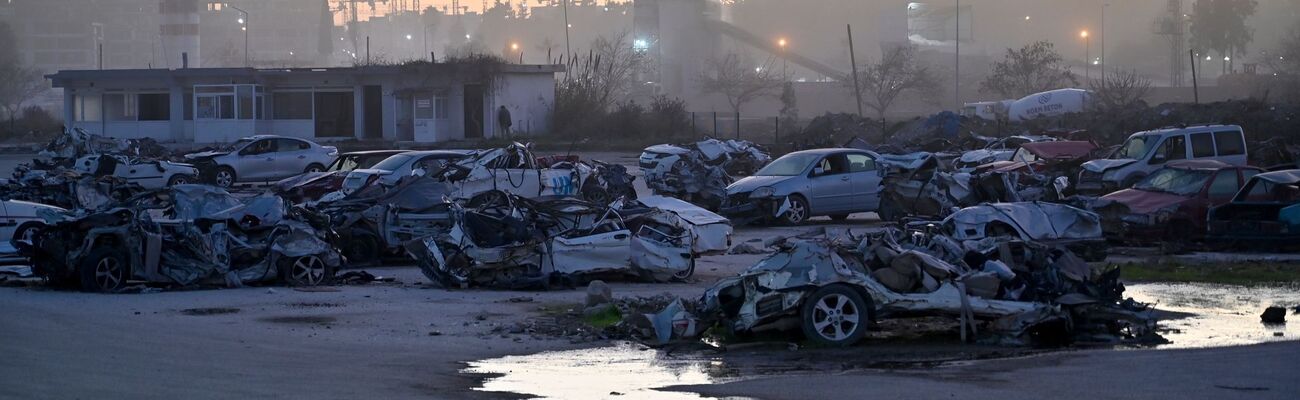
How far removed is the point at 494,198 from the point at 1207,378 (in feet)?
29.8

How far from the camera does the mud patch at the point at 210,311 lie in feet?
42.5

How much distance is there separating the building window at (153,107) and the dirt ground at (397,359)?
4417 cm

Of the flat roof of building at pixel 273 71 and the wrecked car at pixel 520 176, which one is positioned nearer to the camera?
the wrecked car at pixel 520 176

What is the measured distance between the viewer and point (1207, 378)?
9.21 meters

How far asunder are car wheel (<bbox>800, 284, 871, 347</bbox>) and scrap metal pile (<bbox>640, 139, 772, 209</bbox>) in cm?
1253

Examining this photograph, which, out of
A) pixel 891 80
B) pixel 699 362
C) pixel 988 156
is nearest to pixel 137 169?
pixel 988 156

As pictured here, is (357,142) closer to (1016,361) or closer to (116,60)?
(1016,361)

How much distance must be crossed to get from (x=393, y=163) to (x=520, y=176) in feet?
13.0

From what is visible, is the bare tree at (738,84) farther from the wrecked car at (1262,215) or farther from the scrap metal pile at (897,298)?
the scrap metal pile at (897,298)

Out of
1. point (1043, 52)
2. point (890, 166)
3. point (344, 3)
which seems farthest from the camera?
point (344, 3)

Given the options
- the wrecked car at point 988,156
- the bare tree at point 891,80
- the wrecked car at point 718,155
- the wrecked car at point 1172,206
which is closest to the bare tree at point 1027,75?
the bare tree at point 891,80

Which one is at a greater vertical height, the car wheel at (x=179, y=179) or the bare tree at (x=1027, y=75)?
the bare tree at (x=1027, y=75)

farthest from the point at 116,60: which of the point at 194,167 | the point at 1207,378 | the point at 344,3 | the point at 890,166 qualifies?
the point at 1207,378

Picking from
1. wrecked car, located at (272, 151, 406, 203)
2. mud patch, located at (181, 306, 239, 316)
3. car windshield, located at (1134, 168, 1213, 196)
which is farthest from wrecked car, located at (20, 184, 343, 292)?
car windshield, located at (1134, 168, 1213, 196)
